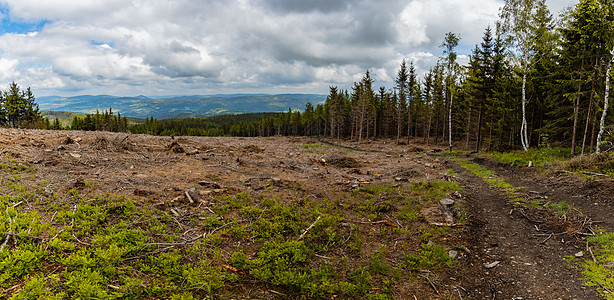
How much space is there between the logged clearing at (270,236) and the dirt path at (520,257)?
4cm

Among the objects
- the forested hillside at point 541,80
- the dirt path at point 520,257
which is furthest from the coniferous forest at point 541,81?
the dirt path at point 520,257

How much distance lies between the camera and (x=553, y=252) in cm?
707

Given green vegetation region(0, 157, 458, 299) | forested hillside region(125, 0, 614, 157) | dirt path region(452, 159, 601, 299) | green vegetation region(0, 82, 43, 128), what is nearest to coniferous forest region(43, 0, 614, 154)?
forested hillside region(125, 0, 614, 157)

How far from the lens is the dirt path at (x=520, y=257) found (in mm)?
5594

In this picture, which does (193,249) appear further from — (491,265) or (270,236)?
(491,265)

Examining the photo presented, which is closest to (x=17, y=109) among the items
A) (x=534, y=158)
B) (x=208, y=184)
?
(x=208, y=184)

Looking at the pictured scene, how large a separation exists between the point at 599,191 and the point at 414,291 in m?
11.5

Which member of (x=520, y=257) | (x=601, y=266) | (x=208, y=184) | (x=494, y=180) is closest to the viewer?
(x=601, y=266)

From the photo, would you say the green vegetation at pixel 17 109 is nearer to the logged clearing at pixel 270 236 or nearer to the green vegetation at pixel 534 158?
the logged clearing at pixel 270 236

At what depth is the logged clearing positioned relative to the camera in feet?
17.4

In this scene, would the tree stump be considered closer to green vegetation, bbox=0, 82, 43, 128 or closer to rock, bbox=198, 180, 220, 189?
rock, bbox=198, 180, 220, 189

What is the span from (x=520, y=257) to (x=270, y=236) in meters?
7.08

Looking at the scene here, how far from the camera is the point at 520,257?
6.97 meters

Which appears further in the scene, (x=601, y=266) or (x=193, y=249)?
(x=193, y=249)
